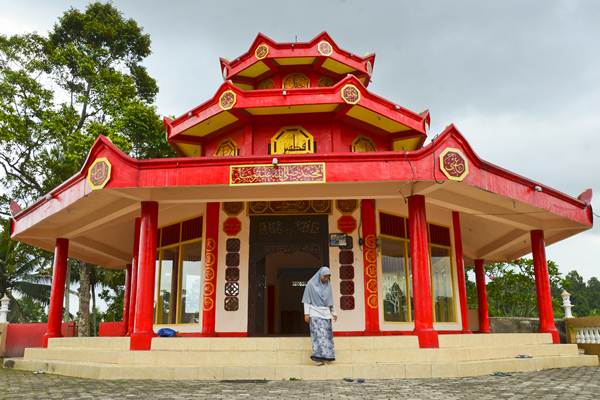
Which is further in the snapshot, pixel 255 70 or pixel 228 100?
pixel 255 70

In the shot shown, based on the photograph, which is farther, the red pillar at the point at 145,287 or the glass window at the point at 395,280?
the glass window at the point at 395,280

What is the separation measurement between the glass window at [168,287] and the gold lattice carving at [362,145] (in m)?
4.86

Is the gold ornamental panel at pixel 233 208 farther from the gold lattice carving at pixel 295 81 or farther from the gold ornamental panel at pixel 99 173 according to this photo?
the gold lattice carving at pixel 295 81

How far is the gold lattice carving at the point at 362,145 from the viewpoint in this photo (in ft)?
38.0

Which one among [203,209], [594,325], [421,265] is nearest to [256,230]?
[203,209]

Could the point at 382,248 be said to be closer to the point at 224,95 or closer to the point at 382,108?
the point at 382,108

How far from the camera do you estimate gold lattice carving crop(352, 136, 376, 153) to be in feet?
38.0

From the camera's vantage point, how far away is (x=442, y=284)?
11.3 meters

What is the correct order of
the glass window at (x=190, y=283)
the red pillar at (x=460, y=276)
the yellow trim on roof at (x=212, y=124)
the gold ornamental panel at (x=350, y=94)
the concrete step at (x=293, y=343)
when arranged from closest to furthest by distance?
1. the concrete step at (x=293, y=343)
2. the glass window at (x=190, y=283)
3. the gold ornamental panel at (x=350, y=94)
4. the red pillar at (x=460, y=276)
5. the yellow trim on roof at (x=212, y=124)

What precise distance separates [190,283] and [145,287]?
7.99ft

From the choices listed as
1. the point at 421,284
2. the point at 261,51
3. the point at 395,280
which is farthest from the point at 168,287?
the point at 261,51

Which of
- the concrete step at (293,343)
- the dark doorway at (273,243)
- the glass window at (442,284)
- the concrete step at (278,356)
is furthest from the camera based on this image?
the glass window at (442,284)

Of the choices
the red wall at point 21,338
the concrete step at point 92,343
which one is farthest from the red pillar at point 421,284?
the red wall at point 21,338

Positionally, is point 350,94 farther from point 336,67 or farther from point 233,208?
point 233,208
